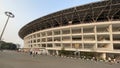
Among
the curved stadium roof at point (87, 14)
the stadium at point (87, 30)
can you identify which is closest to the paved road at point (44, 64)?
the stadium at point (87, 30)

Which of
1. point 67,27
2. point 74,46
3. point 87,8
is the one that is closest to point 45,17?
point 67,27

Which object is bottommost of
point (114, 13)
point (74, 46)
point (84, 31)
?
point (74, 46)

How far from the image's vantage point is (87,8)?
61.6m

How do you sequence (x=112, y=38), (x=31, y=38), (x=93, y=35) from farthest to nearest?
(x=31, y=38), (x=93, y=35), (x=112, y=38)

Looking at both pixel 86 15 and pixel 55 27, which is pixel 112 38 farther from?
pixel 55 27

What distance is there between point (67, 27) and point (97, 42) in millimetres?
13999

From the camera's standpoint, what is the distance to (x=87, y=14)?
214 ft

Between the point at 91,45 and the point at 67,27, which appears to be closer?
the point at 91,45

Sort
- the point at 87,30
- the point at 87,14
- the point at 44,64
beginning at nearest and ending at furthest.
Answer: the point at 44,64 → the point at 87,14 → the point at 87,30

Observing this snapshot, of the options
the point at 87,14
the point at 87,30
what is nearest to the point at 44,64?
the point at 87,14

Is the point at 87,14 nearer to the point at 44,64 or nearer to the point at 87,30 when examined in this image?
the point at 87,30

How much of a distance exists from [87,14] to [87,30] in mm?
5324

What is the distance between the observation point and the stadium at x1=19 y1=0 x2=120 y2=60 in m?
58.9

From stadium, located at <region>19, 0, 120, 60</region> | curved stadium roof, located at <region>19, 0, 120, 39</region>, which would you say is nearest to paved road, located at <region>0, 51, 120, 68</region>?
stadium, located at <region>19, 0, 120, 60</region>
